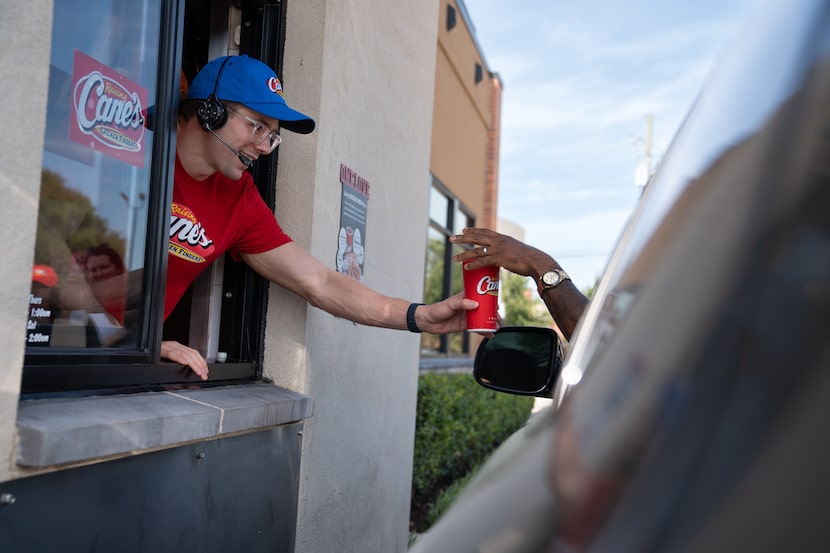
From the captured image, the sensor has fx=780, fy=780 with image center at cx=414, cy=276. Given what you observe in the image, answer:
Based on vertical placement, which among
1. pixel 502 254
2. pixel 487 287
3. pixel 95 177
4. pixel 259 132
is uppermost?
pixel 259 132

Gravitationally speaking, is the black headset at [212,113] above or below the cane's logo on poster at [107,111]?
above

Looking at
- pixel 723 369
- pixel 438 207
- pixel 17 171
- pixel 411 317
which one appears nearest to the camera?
pixel 723 369

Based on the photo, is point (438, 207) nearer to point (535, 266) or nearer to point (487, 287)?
point (535, 266)

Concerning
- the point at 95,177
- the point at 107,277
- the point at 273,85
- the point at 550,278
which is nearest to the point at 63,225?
the point at 95,177

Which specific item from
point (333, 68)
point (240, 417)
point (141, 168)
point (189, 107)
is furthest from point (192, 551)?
Result: point (333, 68)

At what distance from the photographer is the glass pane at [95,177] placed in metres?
2.15

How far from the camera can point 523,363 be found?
2.29 m

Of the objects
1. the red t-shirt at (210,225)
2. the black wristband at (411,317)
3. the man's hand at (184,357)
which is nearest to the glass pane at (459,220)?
the black wristband at (411,317)

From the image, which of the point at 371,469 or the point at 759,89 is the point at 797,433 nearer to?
the point at 759,89

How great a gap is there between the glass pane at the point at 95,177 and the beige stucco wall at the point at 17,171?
0.29m

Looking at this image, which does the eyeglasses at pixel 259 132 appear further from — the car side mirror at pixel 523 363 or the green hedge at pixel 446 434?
the green hedge at pixel 446 434

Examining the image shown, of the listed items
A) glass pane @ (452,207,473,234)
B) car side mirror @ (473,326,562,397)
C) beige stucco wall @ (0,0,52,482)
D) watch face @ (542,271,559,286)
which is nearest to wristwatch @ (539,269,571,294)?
watch face @ (542,271,559,286)

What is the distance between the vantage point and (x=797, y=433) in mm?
691

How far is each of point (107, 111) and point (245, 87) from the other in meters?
0.72
